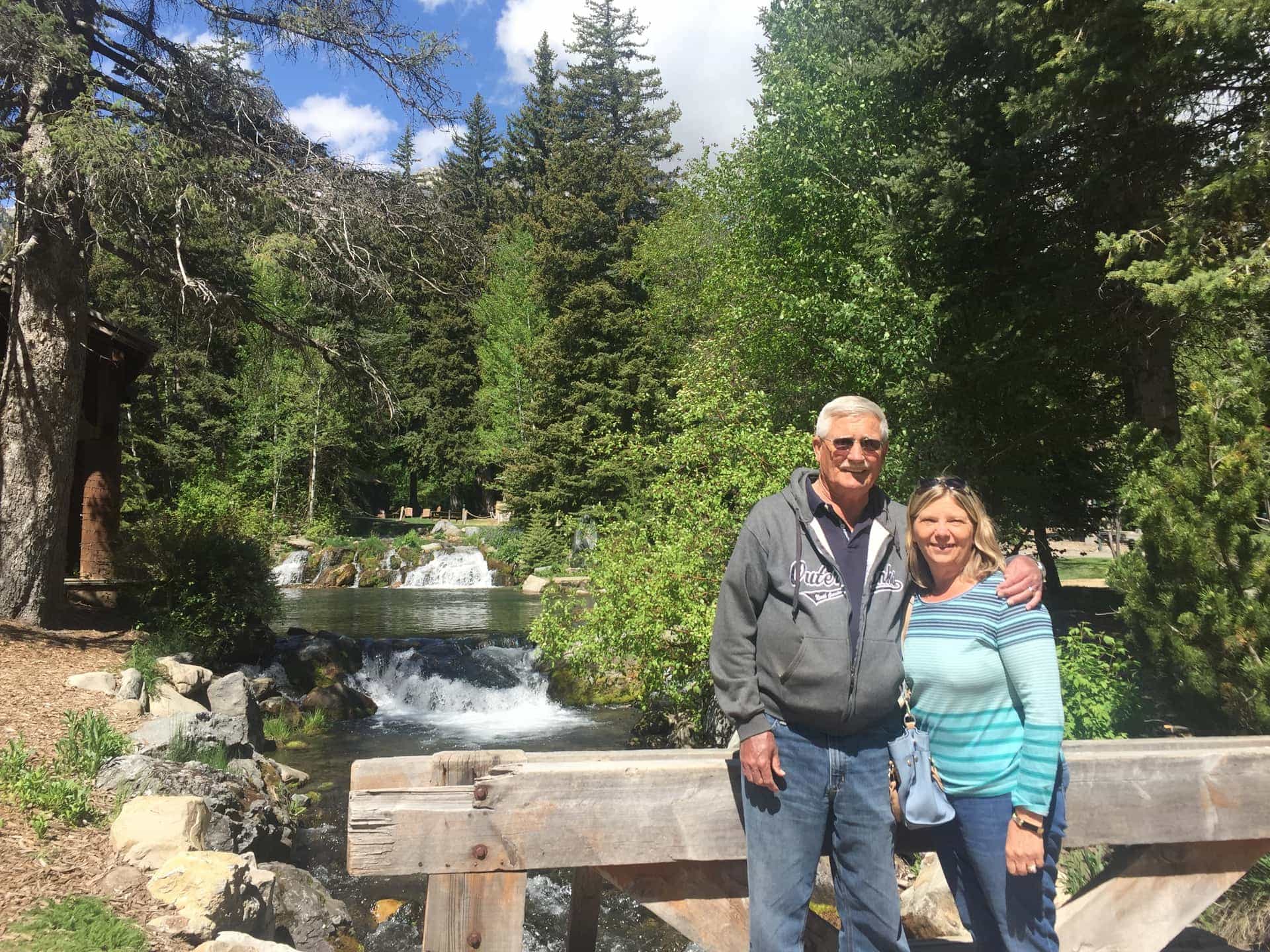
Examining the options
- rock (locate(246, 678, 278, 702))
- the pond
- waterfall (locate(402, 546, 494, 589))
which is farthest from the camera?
waterfall (locate(402, 546, 494, 589))

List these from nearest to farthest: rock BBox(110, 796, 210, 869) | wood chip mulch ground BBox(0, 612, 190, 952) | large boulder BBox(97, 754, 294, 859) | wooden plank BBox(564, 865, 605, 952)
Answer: wooden plank BBox(564, 865, 605, 952)
wood chip mulch ground BBox(0, 612, 190, 952)
rock BBox(110, 796, 210, 869)
large boulder BBox(97, 754, 294, 859)

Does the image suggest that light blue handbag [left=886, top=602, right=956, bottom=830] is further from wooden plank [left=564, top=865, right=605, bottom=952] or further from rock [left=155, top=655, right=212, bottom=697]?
rock [left=155, top=655, right=212, bottom=697]

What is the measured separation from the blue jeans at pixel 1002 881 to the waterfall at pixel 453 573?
27045mm

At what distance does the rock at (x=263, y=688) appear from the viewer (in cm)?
1202

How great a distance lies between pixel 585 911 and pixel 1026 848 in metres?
1.62

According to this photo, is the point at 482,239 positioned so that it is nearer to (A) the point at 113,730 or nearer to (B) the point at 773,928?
(A) the point at 113,730

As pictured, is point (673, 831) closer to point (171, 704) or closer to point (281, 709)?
point (171, 704)

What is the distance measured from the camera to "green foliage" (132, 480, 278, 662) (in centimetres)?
1223

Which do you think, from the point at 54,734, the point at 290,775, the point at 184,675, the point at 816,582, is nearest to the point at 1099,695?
the point at 816,582

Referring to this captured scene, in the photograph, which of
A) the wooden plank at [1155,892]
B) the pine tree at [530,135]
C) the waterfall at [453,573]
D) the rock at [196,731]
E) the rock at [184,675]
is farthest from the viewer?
the pine tree at [530,135]

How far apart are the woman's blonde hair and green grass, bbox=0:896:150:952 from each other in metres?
3.88

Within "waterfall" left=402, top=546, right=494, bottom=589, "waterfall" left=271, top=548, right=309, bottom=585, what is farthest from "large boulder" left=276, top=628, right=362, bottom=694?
"waterfall" left=271, top=548, right=309, bottom=585

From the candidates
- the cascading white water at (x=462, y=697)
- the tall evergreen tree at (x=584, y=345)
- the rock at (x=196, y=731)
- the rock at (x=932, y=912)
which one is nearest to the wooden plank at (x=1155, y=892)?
the rock at (x=932, y=912)

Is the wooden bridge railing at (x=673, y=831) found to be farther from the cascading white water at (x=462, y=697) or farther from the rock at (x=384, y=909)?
the cascading white water at (x=462, y=697)
